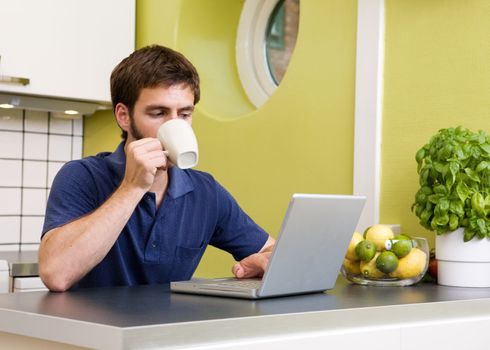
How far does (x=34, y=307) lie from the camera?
1.34 meters

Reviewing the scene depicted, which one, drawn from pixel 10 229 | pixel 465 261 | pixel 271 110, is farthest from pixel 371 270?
pixel 10 229

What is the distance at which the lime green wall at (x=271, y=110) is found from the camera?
2.44 m

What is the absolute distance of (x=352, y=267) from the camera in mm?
1899

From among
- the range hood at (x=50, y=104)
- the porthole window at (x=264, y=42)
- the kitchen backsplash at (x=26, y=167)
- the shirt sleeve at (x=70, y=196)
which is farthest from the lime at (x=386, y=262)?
the kitchen backsplash at (x=26, y=167)

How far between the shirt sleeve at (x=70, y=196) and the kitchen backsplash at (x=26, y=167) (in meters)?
1.46

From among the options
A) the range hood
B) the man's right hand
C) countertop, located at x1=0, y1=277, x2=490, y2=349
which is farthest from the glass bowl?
the range hood

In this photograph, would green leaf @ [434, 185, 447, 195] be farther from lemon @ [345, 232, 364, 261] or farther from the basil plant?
lemon @ [345, 232, 364, 261]

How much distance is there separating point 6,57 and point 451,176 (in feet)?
5.59

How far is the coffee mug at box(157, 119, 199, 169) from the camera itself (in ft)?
5.57

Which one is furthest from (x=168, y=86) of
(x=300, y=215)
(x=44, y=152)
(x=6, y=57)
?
(x=44, y=152)

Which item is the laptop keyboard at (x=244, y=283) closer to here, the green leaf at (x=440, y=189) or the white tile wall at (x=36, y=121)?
the green leaf at (x=440, y=189)

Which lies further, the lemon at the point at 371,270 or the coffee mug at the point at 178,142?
the lemon at the point at 371,270

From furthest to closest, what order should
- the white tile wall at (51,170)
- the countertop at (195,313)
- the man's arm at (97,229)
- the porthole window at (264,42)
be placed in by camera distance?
the white tile wall at (51,170), the porthole window at (264,42), the man's arm at (97,229), the countertop at (195,313)

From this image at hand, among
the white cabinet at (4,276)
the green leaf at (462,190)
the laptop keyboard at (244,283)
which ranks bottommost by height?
the white cabinet at (4,276)
